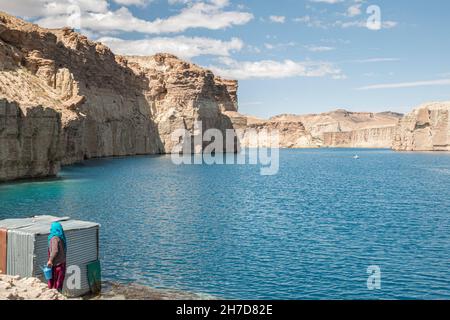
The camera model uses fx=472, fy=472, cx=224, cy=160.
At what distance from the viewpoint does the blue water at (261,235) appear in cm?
1988

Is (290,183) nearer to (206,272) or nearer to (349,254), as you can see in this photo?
(349,254)

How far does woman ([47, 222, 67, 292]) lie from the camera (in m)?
14.8

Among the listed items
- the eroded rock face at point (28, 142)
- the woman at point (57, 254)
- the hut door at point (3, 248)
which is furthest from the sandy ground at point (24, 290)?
the eroded rock face at point (28, 142)

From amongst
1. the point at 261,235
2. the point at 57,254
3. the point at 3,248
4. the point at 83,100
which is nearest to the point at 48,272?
the point at 57,254

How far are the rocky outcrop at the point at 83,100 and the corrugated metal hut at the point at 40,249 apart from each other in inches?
1464

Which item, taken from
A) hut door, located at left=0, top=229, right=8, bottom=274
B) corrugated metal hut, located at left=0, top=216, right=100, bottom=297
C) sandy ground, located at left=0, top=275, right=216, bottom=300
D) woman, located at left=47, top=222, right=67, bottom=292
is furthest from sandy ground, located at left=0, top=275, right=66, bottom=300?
hut door, located at left=0, top=229, right=8, bottom=274

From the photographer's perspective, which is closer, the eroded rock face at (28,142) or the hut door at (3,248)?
the hut door at (3,248)

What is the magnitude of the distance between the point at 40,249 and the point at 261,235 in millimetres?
16149

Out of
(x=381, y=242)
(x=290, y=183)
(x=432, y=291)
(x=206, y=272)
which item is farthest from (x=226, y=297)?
(x=290, y=183)

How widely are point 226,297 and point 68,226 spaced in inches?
256

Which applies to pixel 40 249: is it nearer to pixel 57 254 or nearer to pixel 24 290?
pixel 57 254

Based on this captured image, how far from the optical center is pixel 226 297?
18219 millimetres

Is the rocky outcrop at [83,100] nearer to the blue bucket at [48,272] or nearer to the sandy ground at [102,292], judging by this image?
the sandy ground at [102,292]

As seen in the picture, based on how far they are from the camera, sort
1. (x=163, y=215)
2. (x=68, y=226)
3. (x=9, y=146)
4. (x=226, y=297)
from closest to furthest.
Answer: (x=68, y=226)
(x=226, y=297)
(x=163, y=215)
(x=9, y=146)
